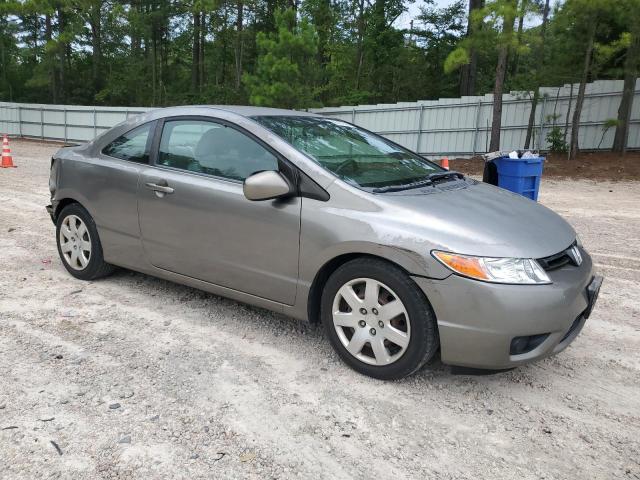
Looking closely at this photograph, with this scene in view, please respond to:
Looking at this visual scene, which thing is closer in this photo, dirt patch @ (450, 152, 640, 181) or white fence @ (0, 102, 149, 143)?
dirt patch @ (450, 152, 640, 181)

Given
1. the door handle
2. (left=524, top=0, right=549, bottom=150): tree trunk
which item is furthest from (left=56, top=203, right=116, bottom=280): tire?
(left=524, top=0, right=549, bottom=150): tree trunk

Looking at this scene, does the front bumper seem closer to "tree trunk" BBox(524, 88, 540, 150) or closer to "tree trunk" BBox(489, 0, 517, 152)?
"tree trunk" BBox(489, 0, 517, 152)

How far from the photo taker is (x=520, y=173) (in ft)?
23.5

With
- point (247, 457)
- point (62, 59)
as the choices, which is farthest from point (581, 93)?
point (62, 59)

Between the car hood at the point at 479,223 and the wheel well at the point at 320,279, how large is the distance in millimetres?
346

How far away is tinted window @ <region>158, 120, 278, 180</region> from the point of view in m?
3.47

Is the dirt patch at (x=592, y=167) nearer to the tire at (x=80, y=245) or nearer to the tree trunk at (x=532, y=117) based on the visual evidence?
the tree trunk at (x=532, y=117)

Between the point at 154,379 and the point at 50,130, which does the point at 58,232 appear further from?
the point at 50,130

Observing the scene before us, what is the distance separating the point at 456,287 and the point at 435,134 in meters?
19.2

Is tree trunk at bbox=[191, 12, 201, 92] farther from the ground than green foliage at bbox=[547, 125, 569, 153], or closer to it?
farther from the ground

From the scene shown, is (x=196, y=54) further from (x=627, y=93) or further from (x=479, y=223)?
(x=479, y=223)

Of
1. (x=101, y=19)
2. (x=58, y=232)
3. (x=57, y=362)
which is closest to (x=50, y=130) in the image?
(x=101, y=19)

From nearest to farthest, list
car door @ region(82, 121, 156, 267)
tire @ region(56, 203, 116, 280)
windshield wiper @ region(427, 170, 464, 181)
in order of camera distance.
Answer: windshield wiper @ region(427, 170, 464, 181) → car door @ region(82, 121, 156, 267) → tire @ region(56, 203, 116, 280)

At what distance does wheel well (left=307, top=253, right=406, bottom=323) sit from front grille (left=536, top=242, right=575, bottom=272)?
2.88 ft
